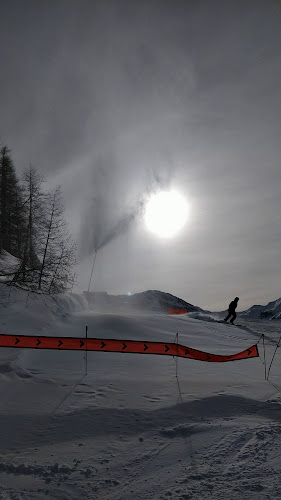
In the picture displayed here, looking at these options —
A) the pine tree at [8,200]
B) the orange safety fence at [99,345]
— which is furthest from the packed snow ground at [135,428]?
the pine tree at [8,200]

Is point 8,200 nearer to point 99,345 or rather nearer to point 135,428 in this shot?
point 99,345

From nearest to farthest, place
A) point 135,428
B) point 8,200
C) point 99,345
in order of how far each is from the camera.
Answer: point 135,428
point 99,345
point 8,200

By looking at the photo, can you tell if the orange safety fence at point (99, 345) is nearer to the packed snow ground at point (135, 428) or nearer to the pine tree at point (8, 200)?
the packed snow ground at point (135, 428)

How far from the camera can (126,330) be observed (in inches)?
576

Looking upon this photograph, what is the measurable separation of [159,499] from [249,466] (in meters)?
1.38

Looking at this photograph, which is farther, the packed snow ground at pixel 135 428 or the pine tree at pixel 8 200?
the pine tree at pixel 8 200

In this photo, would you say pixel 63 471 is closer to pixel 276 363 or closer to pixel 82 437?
pixel 82 437

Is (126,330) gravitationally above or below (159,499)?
above

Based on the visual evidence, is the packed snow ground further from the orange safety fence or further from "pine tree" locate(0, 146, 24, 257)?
"pine tree" locate(0, 146, 24, 257)

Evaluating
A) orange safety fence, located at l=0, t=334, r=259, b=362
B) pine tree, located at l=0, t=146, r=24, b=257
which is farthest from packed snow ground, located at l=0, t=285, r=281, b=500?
pine tree, located at l=0, t=146, r=24, b=257

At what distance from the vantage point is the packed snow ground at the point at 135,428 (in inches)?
141

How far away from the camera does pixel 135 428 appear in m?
5.24

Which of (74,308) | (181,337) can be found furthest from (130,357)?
(74,308)

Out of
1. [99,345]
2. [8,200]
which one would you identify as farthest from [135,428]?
[8,200]
